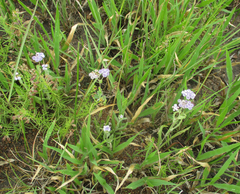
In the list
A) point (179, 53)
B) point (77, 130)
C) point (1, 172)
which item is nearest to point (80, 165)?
point (77, 130)

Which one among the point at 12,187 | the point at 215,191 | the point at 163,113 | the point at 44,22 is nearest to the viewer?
the point at 12,187

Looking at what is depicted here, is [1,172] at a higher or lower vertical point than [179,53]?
lower

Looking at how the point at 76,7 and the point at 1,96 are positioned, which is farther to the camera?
the point at 76,7

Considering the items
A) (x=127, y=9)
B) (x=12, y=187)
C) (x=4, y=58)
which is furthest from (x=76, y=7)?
(x=12, y=187)

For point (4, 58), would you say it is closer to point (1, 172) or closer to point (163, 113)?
point (1, 172)

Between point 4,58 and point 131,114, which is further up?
point 4,58

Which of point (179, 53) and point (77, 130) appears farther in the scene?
point (179, 53)

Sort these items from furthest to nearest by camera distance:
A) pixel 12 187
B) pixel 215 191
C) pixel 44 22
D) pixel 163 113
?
pixel 44 22, pixel 163 113, pixel 215 191, pixel 12 187

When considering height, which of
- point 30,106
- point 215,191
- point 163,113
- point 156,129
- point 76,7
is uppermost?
point 76,7

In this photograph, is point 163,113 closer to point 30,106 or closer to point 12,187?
point 30,106
